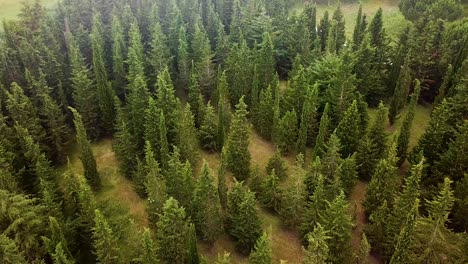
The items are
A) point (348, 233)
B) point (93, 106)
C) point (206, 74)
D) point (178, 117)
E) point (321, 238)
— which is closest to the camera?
point (321, 238)

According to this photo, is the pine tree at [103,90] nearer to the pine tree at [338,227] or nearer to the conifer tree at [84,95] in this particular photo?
the conifer tree at [84,95]

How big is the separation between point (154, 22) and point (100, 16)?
28.9 feet

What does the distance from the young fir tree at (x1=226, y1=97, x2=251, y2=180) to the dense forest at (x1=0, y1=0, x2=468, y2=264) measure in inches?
8.7

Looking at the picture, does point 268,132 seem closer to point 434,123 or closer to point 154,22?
point 434,123

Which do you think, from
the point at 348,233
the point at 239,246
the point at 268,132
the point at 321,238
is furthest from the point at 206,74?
the point at 321,238

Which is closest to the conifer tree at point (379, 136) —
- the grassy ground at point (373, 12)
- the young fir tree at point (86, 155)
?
the young fir tree at point (86, 155)

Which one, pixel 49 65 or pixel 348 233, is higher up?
pixel 49 65

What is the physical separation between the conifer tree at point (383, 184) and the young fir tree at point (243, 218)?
11.7m

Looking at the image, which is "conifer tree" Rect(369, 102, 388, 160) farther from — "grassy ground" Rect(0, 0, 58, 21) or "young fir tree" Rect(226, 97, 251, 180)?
"grassy ground" Rect(0, 0, 58, 21)

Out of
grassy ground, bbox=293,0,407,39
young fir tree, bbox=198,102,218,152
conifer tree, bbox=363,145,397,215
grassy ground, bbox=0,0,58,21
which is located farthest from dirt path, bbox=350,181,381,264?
grassy ground, bbox=0,0,58,21

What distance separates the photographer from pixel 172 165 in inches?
1592

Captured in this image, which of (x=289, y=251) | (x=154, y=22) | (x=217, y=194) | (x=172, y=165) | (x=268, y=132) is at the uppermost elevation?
(x=154, y=22)

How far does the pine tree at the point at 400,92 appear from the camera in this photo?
56594mm

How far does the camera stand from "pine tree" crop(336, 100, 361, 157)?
4769cm
